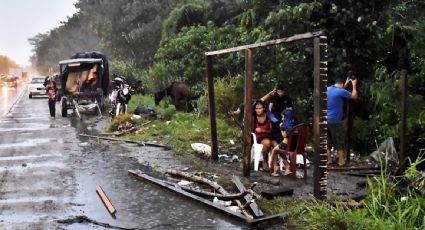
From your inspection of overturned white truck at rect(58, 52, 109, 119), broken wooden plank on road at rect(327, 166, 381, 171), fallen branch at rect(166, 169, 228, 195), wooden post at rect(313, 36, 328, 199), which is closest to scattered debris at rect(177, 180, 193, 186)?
fallen branch at rect(166, 169, 228, 195)

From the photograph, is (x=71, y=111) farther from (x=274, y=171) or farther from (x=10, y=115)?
(x=274, y=171)

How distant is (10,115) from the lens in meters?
23.2

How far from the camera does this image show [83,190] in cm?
843

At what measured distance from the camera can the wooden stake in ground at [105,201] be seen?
7.03 m

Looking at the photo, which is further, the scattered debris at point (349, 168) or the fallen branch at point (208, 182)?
the scattered debris at point (349, 168)

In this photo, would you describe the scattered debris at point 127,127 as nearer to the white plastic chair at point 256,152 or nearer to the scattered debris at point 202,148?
the scattered debris at point 202,148

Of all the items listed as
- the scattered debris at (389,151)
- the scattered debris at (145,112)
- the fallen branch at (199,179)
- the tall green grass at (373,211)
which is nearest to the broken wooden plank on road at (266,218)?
the tall green grass at (373,211)

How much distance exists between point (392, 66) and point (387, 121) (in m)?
1.81

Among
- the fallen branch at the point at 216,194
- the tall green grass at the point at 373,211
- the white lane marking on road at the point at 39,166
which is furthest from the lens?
the white lane marking on road at the point at 39,166

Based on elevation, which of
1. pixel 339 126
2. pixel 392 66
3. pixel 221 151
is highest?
pixel 392 66

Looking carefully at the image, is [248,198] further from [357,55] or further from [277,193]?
[357,55]

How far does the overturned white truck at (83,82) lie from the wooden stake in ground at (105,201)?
14.4 meters

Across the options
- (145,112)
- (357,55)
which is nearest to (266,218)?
(357,55)

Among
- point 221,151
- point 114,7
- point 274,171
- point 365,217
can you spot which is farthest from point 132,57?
point 365,217
